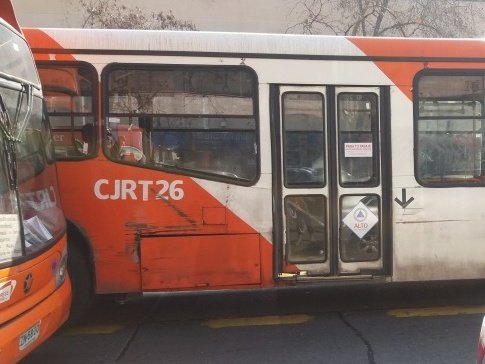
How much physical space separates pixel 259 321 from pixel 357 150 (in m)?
1.97

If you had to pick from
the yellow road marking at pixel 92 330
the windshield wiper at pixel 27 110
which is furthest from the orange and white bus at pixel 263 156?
the windshield wiper at pixel 27 110

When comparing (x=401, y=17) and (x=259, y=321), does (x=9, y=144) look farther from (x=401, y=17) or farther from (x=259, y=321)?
(x=401, y=17)

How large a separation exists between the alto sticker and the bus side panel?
5.65 feet

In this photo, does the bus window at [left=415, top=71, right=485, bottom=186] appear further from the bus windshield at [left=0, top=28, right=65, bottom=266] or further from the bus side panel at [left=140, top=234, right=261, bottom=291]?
the bus windshield at [left=0, top=28, right=65, bottom=266]

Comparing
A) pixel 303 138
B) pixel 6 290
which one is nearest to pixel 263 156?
pixel 303 138

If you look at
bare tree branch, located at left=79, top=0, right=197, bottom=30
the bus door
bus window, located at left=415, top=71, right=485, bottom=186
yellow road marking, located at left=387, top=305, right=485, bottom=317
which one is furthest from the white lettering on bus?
bare tree branch, located at left=79, top=0, right=197, bottom=30

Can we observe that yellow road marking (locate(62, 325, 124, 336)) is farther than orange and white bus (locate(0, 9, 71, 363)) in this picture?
Yes

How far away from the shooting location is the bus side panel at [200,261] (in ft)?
16.0

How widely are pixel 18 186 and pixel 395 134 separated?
11.5ft

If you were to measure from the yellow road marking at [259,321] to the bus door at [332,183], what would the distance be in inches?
19.9

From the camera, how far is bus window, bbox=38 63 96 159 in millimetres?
4805

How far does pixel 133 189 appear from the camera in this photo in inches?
192

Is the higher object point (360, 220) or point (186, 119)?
point (186, 119)

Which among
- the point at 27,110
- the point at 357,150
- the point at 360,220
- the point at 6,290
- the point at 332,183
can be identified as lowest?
the point at 6,290
